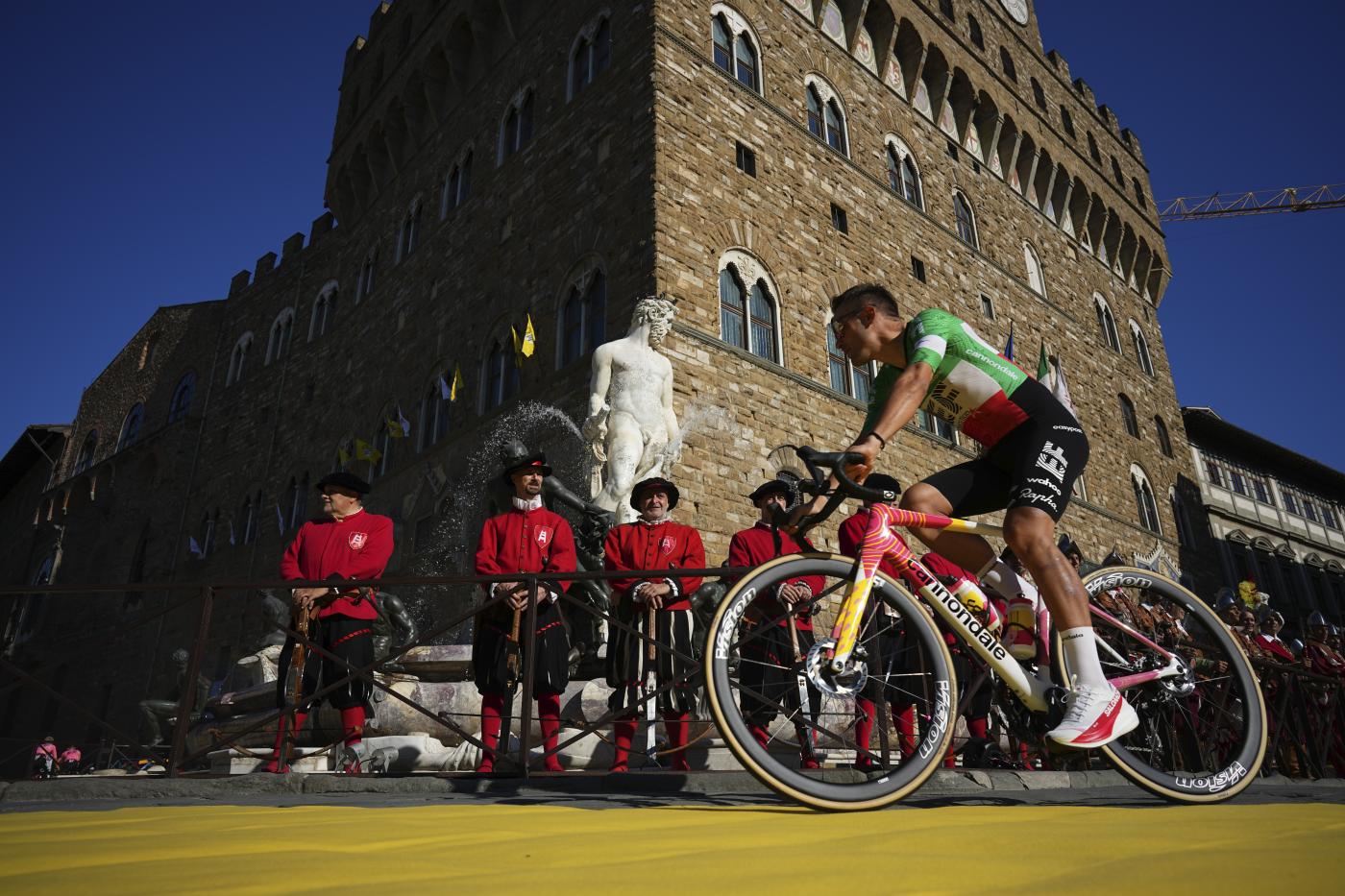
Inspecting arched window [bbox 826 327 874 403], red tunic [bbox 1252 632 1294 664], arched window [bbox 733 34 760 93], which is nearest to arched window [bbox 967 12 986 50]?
arched window [bbox 733 34 760 93]

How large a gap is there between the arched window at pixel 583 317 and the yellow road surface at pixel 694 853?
10.0 m

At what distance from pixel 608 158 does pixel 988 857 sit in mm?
12701

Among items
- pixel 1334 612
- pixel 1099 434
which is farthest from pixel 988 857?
pixel 1334 612

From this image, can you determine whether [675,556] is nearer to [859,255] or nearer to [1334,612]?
[859,255]

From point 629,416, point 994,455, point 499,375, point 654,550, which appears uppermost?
point 499,375

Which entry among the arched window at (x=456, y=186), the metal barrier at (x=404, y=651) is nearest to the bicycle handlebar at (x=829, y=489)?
the metal barrier at (x=404, y=651)

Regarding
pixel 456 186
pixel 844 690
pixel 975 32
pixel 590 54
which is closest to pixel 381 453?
pixel 456 186

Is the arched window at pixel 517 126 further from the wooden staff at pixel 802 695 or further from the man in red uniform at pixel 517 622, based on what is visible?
the wooden staff at pixel 802 695

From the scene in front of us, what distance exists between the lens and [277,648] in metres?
9.47

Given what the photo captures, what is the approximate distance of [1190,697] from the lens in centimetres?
294

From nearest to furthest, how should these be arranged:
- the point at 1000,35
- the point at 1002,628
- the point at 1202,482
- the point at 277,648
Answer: the point at 1002,628, the point at 277,648, the point at 1000,35, the point at 1202,482

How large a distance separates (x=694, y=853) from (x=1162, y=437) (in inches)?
1029

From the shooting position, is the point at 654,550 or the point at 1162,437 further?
the point at 1162,437

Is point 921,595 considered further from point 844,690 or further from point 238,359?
point 238,359
